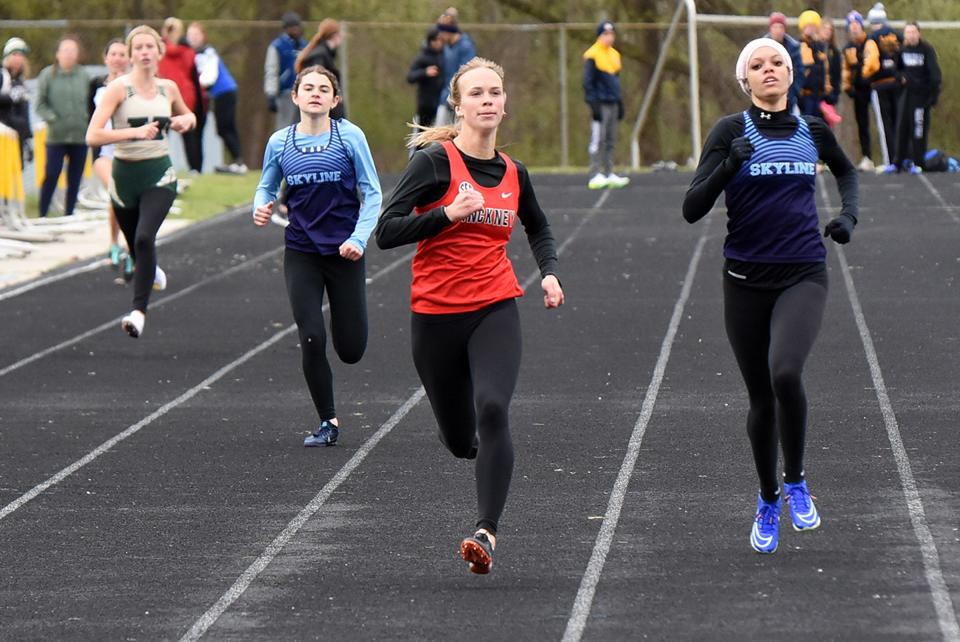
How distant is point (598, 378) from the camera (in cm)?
1177

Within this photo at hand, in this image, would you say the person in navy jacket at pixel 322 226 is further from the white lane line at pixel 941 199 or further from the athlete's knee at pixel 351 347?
the white lane line at pixel 941 199

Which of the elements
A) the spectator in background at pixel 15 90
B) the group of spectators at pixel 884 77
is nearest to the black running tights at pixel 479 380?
the spectator in background at pixel 15 90

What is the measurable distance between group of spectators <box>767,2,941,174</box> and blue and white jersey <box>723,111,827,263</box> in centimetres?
1820

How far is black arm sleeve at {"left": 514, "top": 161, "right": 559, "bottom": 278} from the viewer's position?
7.19 metres

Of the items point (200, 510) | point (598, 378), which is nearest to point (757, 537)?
point (200, 510)

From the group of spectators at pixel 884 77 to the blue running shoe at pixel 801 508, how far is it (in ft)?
60.1

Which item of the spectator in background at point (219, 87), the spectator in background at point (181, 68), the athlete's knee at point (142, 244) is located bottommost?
the spectator in background at point (219, 87)

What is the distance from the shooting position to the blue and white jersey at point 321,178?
31.9 ft

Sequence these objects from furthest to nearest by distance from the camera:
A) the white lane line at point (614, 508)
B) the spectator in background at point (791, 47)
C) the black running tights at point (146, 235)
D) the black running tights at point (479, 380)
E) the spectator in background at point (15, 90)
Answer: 1. the spectator in background at point (791, 47)
2. the spectator in background at point (15, 90)
3. the black running tights at point (146, 235)
4. the black running tights at point (479, 380)
5. the white lane line at point (614, 508)

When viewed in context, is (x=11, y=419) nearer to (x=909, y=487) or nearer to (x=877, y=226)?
(x=909, y=487)

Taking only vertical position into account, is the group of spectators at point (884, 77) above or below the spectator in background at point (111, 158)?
below

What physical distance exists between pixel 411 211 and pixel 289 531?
5.35 feet

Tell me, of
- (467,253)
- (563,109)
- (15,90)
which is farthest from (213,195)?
(467,253)

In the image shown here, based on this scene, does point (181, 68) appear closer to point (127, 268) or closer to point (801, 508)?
point (127, 268)
